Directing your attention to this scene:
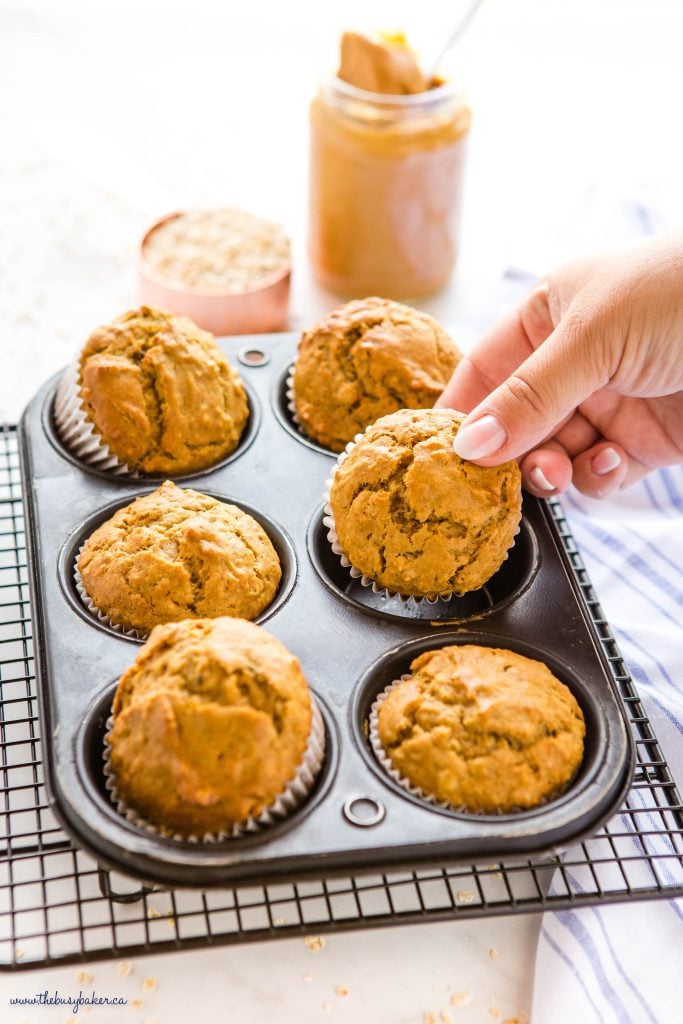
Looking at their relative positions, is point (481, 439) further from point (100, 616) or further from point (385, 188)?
point (385, 188)

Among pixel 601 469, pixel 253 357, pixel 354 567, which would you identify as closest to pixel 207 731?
pixel 354 567

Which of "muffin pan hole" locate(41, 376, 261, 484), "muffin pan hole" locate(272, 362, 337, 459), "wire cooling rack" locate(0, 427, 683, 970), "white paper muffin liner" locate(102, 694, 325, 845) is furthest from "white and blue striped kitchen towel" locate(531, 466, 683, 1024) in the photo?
"muffin pan hole" locate(41, 376, 261, 484)

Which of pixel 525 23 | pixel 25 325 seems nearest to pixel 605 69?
pixel 525 23

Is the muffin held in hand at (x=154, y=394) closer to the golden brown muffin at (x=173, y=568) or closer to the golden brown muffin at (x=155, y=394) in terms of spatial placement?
the golden brown muffin at (x=155, y=394)

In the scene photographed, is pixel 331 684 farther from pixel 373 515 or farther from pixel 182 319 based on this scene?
pixel 182 319

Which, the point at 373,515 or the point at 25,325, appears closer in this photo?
the point at 373,515

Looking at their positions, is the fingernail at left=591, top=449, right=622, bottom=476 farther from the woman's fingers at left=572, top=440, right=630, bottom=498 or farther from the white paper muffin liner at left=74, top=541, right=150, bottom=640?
the white paper muffin liner at left=74, top=541, right=150, bottom=640
